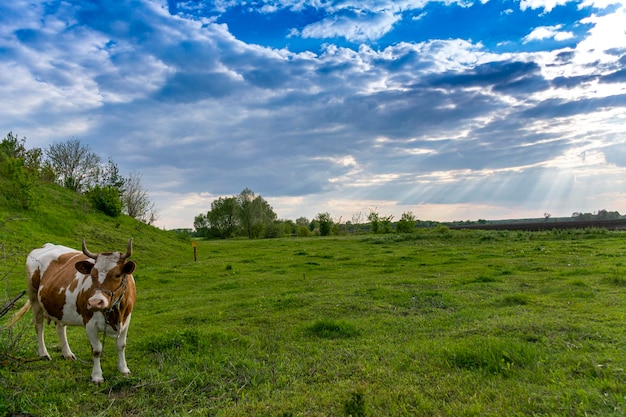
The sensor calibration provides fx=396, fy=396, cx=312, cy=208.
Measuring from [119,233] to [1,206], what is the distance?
7.39 meters

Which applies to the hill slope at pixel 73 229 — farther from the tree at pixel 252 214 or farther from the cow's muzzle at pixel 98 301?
the tree at pixel 252 214

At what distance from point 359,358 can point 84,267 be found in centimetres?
449

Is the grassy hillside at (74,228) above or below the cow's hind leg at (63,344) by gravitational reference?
above

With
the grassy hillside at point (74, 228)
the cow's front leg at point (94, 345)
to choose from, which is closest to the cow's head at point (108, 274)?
the cow's front leg at point (94, 345)

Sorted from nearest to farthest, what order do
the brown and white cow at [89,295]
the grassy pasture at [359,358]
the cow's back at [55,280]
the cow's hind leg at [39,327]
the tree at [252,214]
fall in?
the grassy pasture at [359,358]
the brown and white cow at [89,295]
the cow's back at [55,280]
the cow's hind leg at [39,327]
the tree at [252,214]

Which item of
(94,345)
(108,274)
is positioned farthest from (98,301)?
(94,345)

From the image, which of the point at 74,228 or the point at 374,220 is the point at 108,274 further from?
the point at 374,220

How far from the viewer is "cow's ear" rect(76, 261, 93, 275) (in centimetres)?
589

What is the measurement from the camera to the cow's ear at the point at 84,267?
5.89 meters

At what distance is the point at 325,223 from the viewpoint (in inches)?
2773

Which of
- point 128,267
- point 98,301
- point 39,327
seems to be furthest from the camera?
point 39,327

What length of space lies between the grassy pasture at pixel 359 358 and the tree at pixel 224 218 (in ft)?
226

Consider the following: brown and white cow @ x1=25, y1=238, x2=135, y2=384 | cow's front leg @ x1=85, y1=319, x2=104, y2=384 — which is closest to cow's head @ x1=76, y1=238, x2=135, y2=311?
brown and white cow @ x1=25, y1=238, x2=135, y2=384

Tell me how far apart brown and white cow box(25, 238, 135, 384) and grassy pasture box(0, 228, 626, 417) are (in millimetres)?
455
